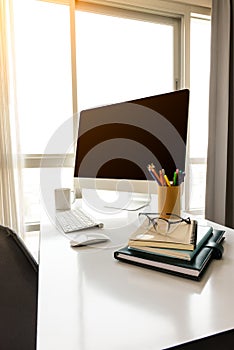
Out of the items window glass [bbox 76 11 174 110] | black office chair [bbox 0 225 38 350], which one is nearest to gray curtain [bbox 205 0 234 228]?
window glass [bbox 76 11 174 110]

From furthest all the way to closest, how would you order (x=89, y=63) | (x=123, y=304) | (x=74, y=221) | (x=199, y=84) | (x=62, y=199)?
1. (x=199, y=84)
2. (x=89, y=63)
3. (x=62, y=199)
4. (x=74, y=221)
5. (x=123, y=304)

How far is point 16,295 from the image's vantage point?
2.48 feet

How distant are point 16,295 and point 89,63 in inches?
68.2

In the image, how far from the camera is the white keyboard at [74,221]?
0.96 m

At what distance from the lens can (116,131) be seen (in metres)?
1.19

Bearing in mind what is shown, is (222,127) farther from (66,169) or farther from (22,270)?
(22,270)

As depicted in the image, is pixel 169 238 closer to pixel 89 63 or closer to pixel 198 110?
pixel 89 63

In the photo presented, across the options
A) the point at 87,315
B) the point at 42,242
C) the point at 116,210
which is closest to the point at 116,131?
the point at 116,210

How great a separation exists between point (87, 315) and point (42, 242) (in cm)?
44

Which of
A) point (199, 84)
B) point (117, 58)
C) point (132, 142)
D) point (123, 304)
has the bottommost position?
point (123, 304)

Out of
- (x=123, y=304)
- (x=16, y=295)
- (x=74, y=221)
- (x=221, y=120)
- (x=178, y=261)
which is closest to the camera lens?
(x=123, y=304)

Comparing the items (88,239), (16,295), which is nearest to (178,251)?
(88,239)

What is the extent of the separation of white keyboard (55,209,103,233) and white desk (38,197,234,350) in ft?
0.79

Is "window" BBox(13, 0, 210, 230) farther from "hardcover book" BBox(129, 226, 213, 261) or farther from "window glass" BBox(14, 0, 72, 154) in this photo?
"hardcover book" BBox(129, 226, 213, 261)
